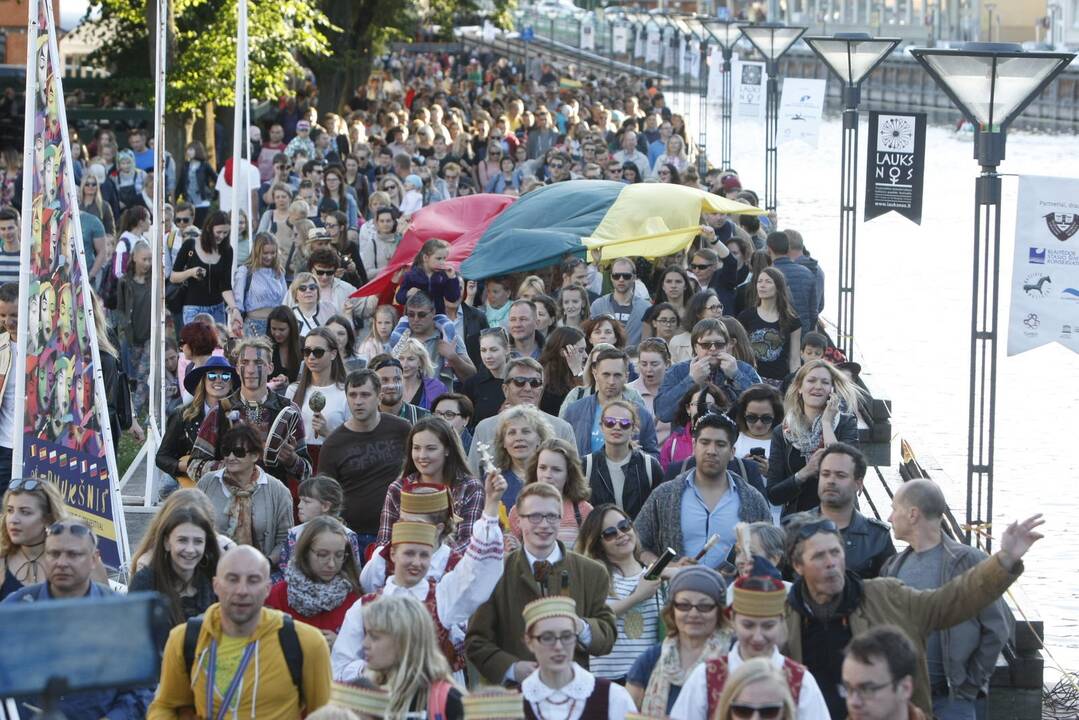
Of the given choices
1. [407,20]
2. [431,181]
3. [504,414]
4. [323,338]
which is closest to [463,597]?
[504,414]

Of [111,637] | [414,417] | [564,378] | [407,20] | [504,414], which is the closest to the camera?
[111,637]

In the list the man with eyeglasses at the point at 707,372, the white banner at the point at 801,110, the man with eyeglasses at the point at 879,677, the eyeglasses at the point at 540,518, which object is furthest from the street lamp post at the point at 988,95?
the white banner at the point at 801,110

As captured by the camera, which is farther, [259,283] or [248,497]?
[259,283]

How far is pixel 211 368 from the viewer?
11.5 m

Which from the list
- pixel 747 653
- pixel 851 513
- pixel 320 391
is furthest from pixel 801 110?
pixel 747 653

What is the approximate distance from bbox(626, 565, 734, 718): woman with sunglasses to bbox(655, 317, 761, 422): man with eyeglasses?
416 centimetres

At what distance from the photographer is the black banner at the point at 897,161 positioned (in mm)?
17672

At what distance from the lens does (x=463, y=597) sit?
26.7 ft

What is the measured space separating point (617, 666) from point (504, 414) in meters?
2.02

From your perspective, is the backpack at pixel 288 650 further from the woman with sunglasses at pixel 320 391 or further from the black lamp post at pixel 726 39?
the black lamp post at pixel 726 39

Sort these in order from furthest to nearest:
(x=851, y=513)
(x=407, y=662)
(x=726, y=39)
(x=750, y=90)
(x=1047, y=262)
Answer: (x=726, y=39) → (x=750, y=90) → (x=1047, y=262) → (x=851, y=513) → (x=407, y=662)

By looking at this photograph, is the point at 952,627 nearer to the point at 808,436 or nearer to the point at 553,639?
the point at 553,639

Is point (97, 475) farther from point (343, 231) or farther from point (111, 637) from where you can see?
point (343, 231)

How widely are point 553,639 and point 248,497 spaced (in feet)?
10.4
